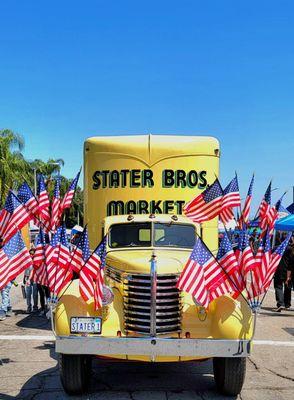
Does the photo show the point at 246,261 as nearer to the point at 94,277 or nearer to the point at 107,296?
the point at 107,296

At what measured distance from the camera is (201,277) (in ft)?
19.8

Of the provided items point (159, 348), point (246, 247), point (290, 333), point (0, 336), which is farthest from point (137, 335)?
point (290, 333)

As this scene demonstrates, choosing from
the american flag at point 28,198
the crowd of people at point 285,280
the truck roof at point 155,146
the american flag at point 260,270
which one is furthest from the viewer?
the crowd of people at point 285,280

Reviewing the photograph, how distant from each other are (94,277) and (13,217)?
6.58 ft

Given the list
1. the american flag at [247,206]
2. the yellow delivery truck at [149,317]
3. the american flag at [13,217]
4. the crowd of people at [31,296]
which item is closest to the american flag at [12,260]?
the american flag at [13,217]

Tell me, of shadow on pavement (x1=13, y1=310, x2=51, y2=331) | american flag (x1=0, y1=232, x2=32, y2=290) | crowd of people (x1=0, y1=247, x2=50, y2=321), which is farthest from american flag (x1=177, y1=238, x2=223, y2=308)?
crowd of people (x1=0, y1=247, x2=50, y2=321)

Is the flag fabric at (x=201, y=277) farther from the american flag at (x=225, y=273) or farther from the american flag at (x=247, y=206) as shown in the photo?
the american flag at (x=247, y=206)

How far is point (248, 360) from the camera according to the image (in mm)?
8070

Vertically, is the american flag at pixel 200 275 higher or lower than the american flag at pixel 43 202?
lower

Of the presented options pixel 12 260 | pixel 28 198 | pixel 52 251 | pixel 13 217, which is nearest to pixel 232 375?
pixel 52 251

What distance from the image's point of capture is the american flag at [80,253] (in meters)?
6.73

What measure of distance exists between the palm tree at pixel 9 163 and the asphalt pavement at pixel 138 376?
2943 centimetres

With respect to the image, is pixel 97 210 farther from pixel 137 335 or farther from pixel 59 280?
pixel 137 335

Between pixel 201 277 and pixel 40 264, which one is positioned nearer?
pixel 201 277
